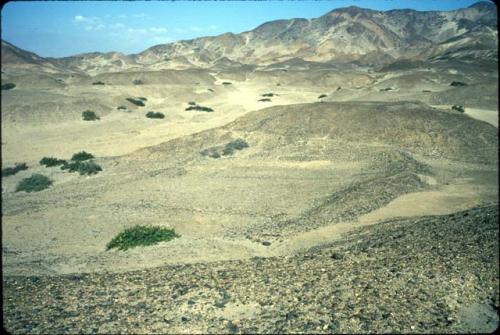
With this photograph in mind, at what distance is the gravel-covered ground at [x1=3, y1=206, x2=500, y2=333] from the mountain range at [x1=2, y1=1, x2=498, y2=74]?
11422 cm

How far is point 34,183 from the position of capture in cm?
2003

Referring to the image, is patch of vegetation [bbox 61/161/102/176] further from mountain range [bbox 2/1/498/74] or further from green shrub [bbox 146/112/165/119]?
mountain range [bbox 2/1/498/74]

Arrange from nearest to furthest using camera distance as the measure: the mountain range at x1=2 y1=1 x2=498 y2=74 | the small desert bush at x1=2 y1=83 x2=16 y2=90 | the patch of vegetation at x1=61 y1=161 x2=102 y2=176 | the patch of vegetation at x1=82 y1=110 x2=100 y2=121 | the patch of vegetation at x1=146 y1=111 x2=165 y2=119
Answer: the patch of vegetation at x1=61 y1=161 x2=102 y2=176 < the patch of vegetation at x1=82 y1=110 x2=100 y2=121 < the patch of vegetation at x1=146 y1=111 x2=165 y2=119 < the small desert bush at x1=2 y1=83 x2=16 y2=90 < the mountain range at x1=2 y1=1 x2=498 y2=74

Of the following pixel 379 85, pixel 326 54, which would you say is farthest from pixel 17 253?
pixel 326 54

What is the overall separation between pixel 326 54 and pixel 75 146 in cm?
11377

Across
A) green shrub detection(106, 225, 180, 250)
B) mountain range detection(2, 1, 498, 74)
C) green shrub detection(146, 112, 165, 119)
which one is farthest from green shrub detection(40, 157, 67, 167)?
mountain range detection(2, 1, 498, 74)

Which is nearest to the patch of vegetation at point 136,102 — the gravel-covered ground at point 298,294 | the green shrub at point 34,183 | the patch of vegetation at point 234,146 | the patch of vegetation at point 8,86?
the patch of vegetation at point 8,86

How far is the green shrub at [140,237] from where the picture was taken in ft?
39.4

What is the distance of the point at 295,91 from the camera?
6781 centimetres

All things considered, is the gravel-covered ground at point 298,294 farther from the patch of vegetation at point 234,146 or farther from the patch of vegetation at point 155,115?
the patch of vegetation at point 155,115

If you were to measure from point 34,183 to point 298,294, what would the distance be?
16796mm

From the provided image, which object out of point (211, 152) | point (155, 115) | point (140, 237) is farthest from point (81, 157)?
point (155, 115)

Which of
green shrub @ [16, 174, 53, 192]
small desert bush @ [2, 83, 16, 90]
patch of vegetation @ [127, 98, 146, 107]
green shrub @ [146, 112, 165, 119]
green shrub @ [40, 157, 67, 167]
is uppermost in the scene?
small desert bush @ [2, 83, 16, 90]

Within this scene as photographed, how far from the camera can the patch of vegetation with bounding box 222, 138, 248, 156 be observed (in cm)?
2388
